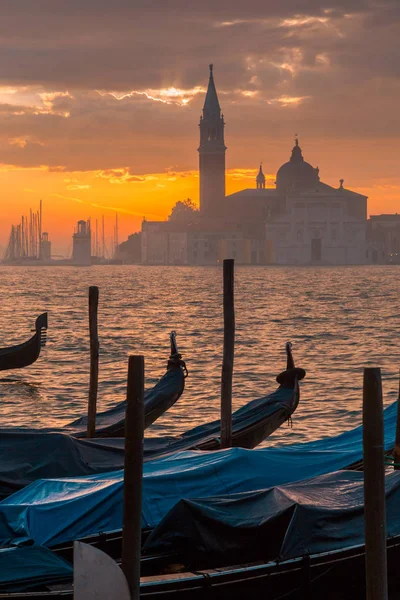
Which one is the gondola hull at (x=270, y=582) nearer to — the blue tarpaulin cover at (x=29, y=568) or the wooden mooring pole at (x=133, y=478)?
the blue tarpaulin cover at (x=29, y=568)

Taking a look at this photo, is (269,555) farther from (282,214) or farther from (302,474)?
(282,214)

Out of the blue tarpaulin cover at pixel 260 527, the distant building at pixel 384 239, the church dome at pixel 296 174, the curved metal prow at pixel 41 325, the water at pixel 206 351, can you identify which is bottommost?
the water at pixel 206 351

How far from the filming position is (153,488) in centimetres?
484

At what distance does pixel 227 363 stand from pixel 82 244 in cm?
11035

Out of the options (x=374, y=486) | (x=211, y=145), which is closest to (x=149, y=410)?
(x=374, y=486)

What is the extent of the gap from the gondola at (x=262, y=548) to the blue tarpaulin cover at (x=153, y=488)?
1.07ft

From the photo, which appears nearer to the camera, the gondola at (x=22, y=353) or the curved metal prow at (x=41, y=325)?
the curved metal prow at (x=41, y=325)

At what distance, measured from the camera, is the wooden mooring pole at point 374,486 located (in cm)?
353

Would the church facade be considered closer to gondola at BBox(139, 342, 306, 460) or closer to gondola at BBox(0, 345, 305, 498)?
gondola at BBox(139, 342, 306, 460)

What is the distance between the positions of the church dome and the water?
56795mm

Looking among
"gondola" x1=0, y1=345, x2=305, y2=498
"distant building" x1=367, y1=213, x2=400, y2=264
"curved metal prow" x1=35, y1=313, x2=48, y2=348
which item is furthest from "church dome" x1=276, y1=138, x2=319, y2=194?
"gondola" x1=0, y1=345, x2=305, y2=498

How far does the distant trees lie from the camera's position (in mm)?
105250

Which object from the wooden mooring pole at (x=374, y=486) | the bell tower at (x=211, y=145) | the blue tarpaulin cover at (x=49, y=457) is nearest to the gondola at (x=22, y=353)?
the blue tarpaulin cover at (x=49, y=457)

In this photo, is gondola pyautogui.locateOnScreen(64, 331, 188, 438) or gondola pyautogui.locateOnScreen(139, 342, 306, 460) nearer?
→ gondola pyautogui.locateOnScreen(139, 342, 306, 460)
